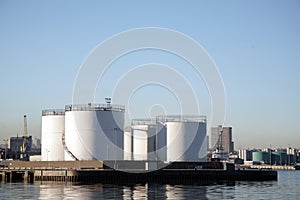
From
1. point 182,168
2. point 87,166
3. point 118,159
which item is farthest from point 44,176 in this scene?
point 182,168

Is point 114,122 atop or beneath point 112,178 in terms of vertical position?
atop

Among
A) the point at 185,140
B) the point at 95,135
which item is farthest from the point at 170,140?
the point at 95,135

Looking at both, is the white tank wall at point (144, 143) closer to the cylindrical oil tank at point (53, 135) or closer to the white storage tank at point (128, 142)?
the white storage tank at point (128, 142)

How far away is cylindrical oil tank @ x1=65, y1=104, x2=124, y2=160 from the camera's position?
80.0 metres

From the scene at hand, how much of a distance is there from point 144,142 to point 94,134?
11317mm

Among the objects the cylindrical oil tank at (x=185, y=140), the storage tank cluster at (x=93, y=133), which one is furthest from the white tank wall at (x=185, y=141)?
the storage tank cluster at (x=93, y=133)

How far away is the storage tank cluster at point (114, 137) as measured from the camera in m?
80.4

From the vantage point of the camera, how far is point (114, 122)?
81.6m

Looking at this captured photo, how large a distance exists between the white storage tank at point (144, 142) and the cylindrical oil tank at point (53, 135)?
1159 cm

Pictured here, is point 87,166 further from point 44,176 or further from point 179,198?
point 179,198

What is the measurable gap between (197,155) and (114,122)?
14.2 m

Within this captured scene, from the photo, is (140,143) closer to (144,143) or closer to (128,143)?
(144,143)

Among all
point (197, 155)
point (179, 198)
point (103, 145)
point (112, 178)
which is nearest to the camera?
point (179, 198)

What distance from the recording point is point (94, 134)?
3155 inches
